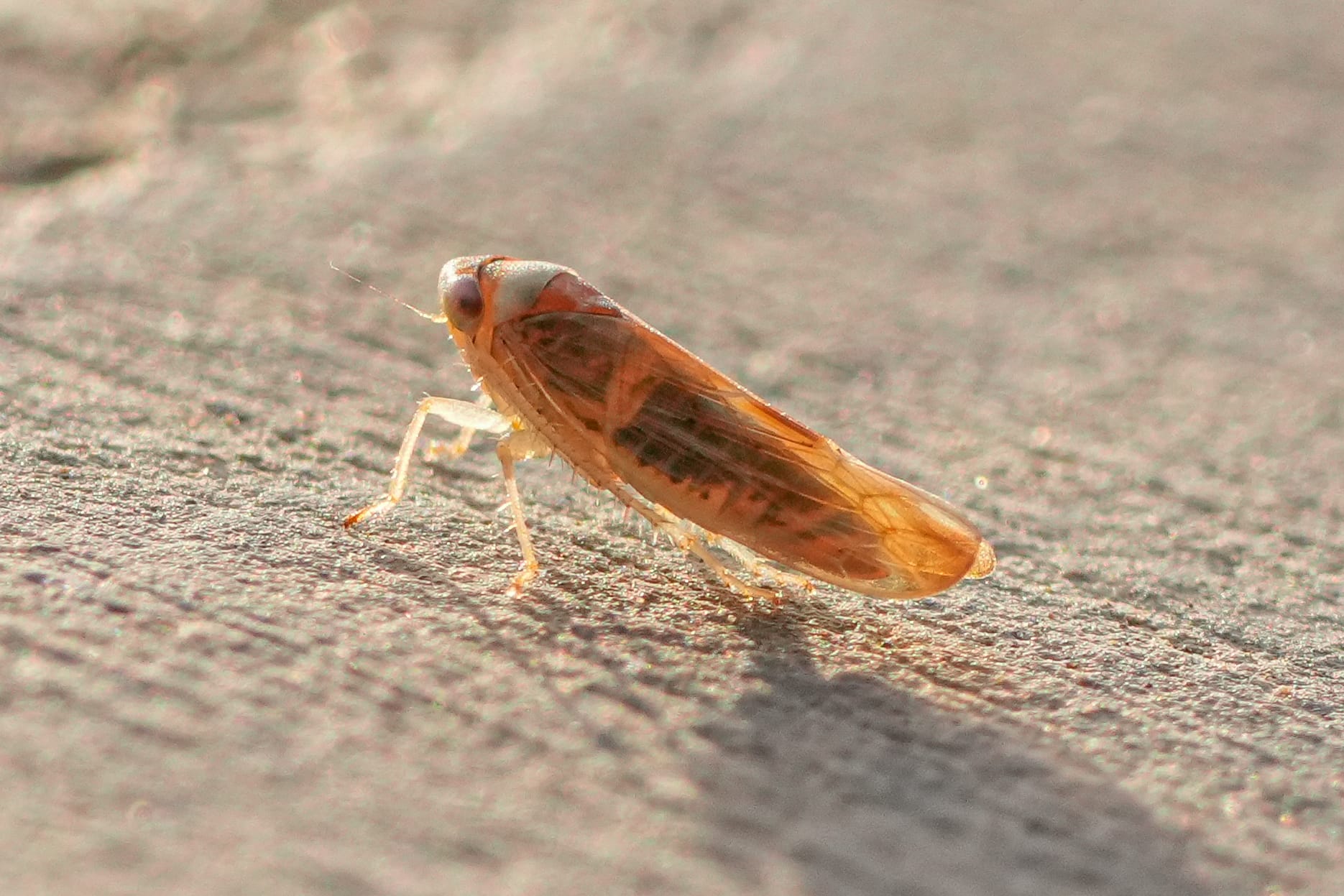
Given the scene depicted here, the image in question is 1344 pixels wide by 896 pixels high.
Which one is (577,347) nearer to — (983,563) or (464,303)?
(464,303)

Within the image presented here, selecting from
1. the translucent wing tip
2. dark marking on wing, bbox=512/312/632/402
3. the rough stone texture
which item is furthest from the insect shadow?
dark marking on wing, bbox=512/312/632/402

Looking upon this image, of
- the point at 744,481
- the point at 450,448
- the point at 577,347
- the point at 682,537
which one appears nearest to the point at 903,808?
the point at 744,481

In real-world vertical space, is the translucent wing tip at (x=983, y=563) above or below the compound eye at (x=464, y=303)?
below

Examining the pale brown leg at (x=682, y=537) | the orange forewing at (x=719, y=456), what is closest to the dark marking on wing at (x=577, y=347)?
the orange forewing at (x=719, y=456)

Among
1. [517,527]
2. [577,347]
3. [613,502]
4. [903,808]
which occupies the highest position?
[577,347]

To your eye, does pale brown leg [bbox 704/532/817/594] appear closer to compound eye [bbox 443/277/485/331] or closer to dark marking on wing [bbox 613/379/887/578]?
dark marking on wing [bbox 613/379/887/578]

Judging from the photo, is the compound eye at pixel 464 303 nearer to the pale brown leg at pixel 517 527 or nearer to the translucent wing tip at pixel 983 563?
the pale brown leg at pixel 517 527

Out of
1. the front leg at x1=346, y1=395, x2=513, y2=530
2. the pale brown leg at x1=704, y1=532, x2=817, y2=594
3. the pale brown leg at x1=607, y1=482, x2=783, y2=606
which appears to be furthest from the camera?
the front leg at x1=346, y1=395, x2=513, y2=530
